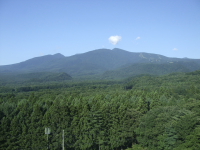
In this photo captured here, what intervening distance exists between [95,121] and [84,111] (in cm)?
188

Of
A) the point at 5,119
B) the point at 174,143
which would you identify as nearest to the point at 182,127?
the point at 174,143

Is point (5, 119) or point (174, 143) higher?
point (5, 119)

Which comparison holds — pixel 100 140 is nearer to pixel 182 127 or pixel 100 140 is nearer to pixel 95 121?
pixel 95 121

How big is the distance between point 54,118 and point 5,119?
4.56 meters

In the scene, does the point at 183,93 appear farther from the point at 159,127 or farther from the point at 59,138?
the point at 59,138

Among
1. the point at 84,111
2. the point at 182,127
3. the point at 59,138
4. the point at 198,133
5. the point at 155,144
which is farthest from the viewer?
the point at 84,111

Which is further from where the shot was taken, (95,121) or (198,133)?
(95,121)

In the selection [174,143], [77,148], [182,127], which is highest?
[182,127]

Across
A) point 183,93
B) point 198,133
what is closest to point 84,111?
point 198,133

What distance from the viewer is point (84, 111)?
2262 centimetres

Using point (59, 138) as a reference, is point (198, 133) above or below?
above

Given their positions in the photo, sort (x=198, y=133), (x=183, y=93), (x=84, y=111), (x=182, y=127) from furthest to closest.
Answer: (x=183, y=93), (x=84, y=111), (x=182, y=127), (x=198, y=133)

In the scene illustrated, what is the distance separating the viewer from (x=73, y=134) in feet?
70.1

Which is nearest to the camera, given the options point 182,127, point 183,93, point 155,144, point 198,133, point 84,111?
point 198,133
